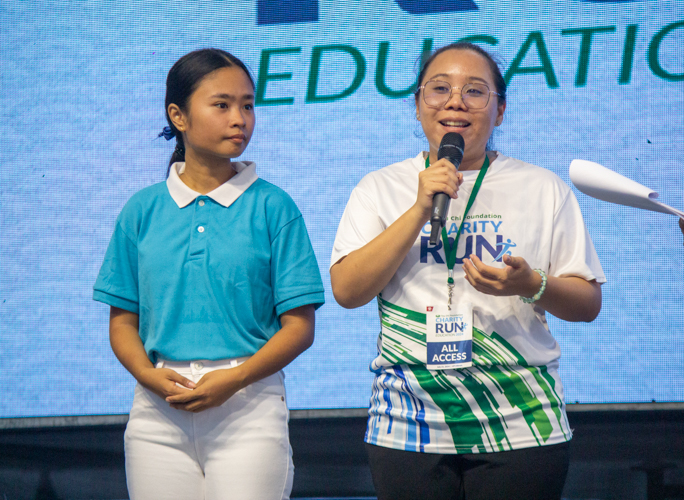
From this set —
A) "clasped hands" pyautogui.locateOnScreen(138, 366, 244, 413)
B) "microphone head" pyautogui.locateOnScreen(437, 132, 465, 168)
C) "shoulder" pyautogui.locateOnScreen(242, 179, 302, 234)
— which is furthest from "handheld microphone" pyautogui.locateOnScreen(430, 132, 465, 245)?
"clasped hands" pyautogui.locateOnScreen(138, 366, 244, 413)

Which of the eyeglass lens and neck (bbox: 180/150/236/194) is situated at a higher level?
the eyeglass lens

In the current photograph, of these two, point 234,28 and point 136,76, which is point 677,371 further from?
point 136,76

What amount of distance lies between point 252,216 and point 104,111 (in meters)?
1.29

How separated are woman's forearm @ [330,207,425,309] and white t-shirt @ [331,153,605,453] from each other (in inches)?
1.9

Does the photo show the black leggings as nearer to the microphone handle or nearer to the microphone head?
the microphone handle

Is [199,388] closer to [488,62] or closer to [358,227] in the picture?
[358,227]

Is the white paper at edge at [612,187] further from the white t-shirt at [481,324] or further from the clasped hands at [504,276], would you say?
the clasped hands at [504,276]

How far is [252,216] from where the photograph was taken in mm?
1419

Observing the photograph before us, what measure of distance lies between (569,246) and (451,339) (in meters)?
0.29

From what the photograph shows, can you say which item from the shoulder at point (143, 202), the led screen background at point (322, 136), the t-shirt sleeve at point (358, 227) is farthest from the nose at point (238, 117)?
the led screen background at point (322, 136)

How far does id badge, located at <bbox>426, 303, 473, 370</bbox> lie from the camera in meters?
1.18

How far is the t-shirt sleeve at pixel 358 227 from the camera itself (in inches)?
50.1

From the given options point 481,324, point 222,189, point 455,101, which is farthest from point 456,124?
point 222,189

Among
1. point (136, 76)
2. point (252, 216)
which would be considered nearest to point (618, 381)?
point (252, 216)
